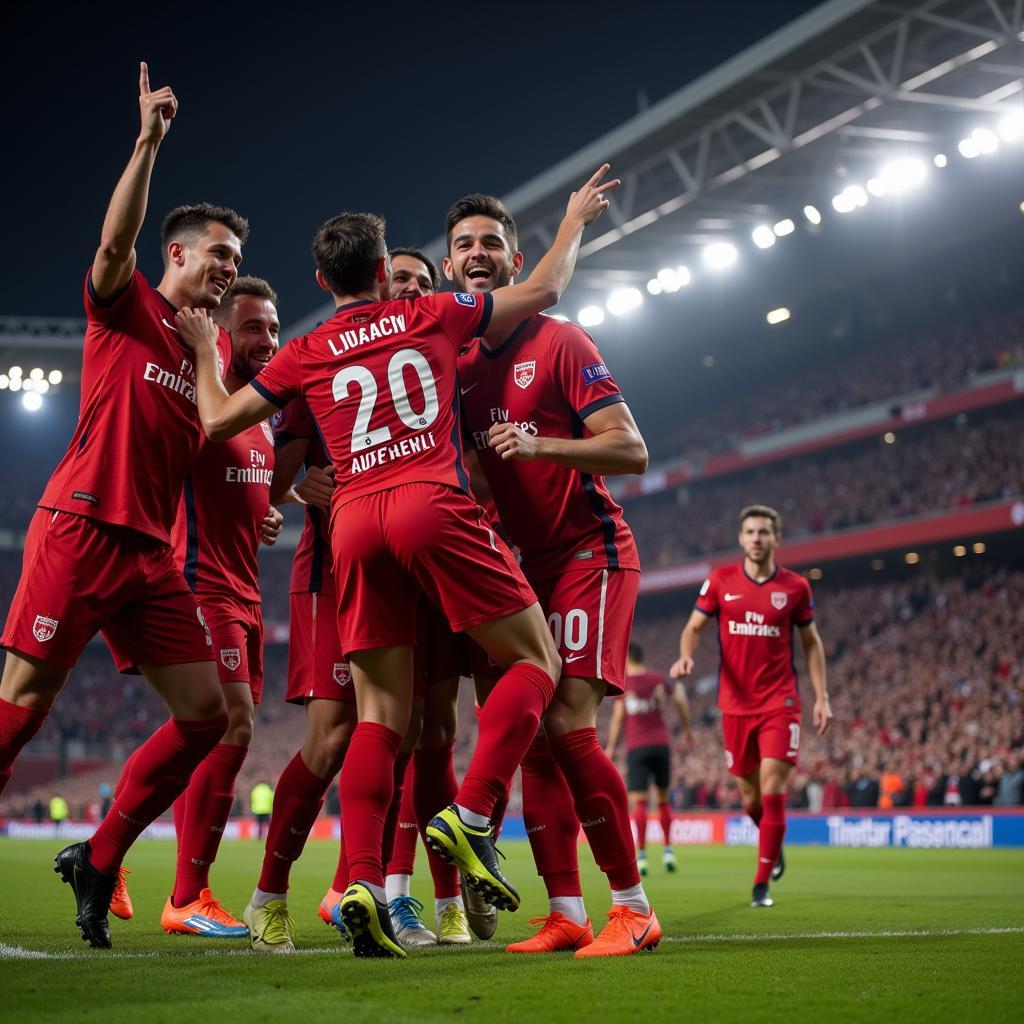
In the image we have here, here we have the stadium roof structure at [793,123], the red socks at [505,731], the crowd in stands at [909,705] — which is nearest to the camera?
the red socks at [505,731]

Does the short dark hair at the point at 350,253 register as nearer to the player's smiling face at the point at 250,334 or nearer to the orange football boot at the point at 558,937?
the player's smiling face at the point at 250,334

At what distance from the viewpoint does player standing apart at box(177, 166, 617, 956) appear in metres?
4.04

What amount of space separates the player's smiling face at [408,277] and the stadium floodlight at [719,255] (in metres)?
26.2

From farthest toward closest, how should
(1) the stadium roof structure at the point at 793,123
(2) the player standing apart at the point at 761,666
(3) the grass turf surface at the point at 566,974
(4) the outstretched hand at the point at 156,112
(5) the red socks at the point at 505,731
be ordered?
(1) the stadium roof structure at the point at 793,123
(2) the player standing apart at the point at 761,666
(4) the outstretched hand at the point at 156,112
(5) the red socks at the point at 505,731
(3) the grass turf surface at the point at 566,974

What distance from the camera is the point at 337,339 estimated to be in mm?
4348

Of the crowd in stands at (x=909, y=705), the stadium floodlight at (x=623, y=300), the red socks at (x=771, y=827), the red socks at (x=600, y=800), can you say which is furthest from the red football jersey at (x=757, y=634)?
the stadium floodlight at (x=623, y=300)

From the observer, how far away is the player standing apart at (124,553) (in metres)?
4.37

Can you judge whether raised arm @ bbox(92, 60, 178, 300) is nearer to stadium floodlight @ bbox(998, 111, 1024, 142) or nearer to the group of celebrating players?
the group of celebrating players

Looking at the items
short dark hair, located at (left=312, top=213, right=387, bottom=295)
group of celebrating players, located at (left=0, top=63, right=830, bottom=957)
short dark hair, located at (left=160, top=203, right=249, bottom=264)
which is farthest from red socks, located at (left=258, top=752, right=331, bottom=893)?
short dark hair, located at (left=160, top=203, right=249, bottom=264)

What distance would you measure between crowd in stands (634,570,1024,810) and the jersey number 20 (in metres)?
17.4

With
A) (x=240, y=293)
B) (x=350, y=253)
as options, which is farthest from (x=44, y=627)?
(x=240, y=293)

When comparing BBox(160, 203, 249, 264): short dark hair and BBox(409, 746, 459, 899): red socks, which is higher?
BBox(160, 203, 249, 264): short dark hair

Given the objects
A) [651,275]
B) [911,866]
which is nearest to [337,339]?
[911,866]

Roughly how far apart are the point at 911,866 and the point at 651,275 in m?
22.2
